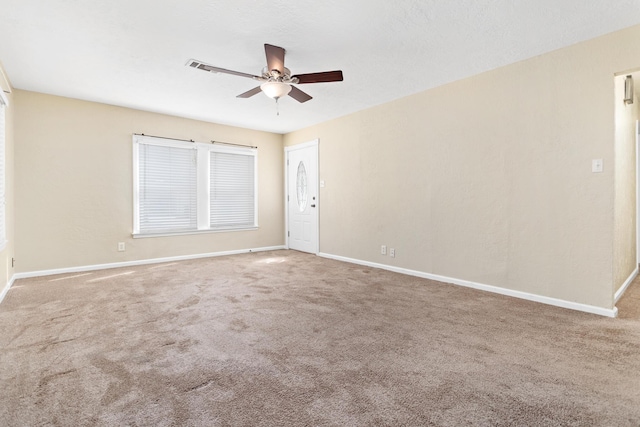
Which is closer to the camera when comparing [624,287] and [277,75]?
[277,75]

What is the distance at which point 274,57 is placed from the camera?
113 inches

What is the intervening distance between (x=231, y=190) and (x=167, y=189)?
119 cm

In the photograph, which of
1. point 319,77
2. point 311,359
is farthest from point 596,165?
point 311,359

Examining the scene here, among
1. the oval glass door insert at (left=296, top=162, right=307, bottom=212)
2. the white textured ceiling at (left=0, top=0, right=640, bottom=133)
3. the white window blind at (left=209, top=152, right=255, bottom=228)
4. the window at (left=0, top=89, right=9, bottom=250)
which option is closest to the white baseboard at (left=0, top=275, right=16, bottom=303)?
the window at (left=0, top=89, right=9, bottom=250)

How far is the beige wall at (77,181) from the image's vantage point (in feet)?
14.2

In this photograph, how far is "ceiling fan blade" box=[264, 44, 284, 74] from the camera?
2.77 meters

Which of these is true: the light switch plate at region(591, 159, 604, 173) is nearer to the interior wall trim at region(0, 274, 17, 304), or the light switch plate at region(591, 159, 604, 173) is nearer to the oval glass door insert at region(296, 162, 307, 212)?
the oval glass door insert at region(296, 162, 307, 212)

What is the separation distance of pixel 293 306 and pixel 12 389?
6.58ft

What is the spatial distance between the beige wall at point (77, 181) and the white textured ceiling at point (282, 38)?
1.79 feet

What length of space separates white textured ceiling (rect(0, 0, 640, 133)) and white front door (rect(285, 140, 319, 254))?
7.07ft

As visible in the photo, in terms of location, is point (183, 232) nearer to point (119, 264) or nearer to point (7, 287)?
point (119, 264)

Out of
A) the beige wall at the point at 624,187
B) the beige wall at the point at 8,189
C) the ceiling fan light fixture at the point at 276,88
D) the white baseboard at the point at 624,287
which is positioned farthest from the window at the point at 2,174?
the white baseboard at the point at 624,287

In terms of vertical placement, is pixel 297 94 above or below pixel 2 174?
above

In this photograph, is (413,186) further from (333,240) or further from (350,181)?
(333,240)
